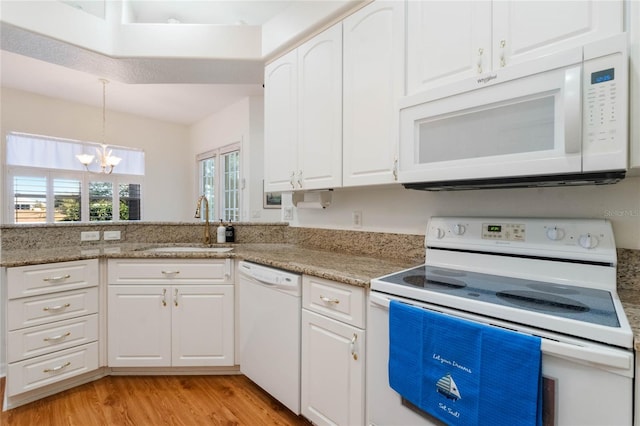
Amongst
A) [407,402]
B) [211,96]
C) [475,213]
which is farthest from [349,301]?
[211,96]

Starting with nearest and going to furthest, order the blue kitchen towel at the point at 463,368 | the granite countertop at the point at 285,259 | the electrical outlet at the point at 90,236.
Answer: the blue kitchen towel at the point at 463,368 < the granite countertop at the point at 285,259 < the electrical outlet at the point at 90,236

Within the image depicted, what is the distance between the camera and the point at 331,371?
4.78ft

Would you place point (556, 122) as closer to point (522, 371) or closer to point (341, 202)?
point (522, 371)

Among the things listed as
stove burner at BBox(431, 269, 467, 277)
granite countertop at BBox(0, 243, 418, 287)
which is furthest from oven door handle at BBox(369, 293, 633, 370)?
granite countertop at BBox(0, 243, 418, 287)

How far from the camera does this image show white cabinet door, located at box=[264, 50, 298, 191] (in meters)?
2.07

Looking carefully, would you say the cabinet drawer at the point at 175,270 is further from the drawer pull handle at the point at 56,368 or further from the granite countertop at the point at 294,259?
the drawer pull handle at the point at 56,368

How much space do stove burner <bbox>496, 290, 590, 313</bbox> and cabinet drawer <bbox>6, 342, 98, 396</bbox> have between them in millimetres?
2495

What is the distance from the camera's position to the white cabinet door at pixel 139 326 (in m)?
2.06

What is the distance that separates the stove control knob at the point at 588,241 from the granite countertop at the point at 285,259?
73cm

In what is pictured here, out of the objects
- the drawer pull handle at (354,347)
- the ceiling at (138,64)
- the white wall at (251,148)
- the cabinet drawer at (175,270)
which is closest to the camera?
the drawer pull handle at (354,347)

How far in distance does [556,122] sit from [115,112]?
6.00 m

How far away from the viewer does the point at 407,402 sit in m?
1.17

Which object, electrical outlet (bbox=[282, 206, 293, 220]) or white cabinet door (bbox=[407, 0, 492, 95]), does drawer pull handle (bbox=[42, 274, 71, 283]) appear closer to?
electrical outlet (bbox=[282, 206, 293, 220])

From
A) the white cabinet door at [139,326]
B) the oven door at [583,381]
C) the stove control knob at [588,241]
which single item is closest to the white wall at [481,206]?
the stove control knob at [588,241]
